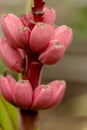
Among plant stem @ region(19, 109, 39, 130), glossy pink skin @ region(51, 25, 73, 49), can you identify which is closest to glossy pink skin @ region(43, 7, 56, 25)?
glossy pink skin @ region(51, 25, 73, 49)

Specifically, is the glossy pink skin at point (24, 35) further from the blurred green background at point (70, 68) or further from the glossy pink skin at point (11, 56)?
the blurred green background at point (70, 68)

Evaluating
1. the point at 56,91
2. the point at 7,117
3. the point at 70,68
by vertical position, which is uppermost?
the point at 56,91

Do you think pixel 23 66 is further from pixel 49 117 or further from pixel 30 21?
pixel 49 117

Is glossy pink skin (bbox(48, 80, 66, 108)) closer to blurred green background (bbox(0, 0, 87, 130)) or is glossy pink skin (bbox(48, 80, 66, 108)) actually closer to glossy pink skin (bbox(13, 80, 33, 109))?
glossy pink skin (bbox(13, 80, 33, 109))

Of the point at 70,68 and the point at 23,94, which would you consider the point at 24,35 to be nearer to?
the point at 23,94

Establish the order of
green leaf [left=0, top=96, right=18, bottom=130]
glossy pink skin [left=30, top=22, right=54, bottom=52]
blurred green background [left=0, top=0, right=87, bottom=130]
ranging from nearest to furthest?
1. glossy pink skin [left=30, top=22, right=54, bottom=52]
2. green leaf [left=0, top=96, right=18, bottom=130]
3. blurred green background [left=0, top=0, right=87, bottom=130]

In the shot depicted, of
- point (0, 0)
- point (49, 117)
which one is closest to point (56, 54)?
point (49, 117)

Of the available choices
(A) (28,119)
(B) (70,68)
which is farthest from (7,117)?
(B) (70,68)

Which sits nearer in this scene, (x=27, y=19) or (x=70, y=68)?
(x=27, y=19)
